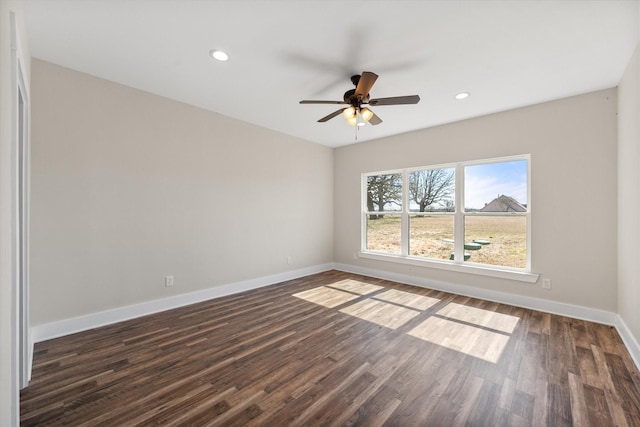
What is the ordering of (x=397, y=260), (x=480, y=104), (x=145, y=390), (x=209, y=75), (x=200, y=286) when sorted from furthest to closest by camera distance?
(x=397, y=260)
(x=200, y=286)
(x=480, y=104)
(x=209, y=75)
(x=145, y=390)

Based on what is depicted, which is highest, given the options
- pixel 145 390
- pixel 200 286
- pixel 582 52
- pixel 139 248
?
pixel 582 52

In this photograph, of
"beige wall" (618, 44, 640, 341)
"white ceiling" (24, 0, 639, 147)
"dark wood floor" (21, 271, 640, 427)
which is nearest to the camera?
"dark wood floor" (21, 271, 640, 427)

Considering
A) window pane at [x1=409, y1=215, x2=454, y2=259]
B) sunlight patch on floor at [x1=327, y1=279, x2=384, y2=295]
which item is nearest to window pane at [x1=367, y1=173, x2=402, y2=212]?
window pane at [x1=409, y1=215, x2=454, y2=259]

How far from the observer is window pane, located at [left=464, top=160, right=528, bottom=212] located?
364 centimetres

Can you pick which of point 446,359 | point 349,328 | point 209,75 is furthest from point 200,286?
point 446,359

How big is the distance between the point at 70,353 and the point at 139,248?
1.16 m

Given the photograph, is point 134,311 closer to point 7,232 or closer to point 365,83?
point 7,232

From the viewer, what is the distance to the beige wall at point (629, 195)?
2.28 meters

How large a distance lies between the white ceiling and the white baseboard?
8.49 feet

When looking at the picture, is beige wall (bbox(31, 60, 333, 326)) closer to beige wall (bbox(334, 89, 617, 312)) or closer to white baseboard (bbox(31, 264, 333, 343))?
white baseboard (bbox(31, 264, 333, 343))

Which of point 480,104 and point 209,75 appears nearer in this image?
point 209,75

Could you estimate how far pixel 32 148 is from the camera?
247cm

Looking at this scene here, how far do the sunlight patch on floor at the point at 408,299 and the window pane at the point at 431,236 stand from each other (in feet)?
2.93

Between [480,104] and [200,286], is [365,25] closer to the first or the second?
[480,104]
